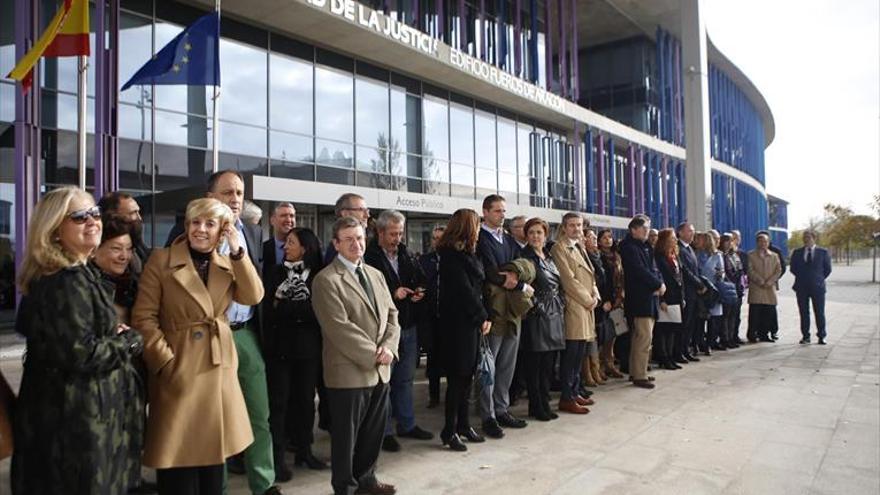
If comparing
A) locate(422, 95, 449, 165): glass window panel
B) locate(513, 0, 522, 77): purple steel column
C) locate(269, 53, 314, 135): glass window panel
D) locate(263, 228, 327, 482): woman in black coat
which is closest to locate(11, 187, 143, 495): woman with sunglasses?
locate(263, 228, 327, 482): woman in black coat

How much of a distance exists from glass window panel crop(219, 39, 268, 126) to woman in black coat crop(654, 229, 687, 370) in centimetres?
953

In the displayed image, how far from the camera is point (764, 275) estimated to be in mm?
10078

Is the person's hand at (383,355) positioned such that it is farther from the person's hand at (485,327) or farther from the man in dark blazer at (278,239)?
the person's hand at (485,327)

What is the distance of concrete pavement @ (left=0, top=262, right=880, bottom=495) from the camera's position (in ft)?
12.5

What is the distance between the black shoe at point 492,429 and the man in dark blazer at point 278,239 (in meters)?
2.22

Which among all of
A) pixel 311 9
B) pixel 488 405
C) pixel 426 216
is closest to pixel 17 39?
pixel 311 9

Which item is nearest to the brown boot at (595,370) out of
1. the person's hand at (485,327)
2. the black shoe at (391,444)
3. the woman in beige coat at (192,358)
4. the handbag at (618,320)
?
the handbag at (618,320)

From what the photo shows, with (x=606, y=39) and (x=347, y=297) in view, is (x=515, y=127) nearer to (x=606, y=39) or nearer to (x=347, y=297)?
(x=606, y=39)

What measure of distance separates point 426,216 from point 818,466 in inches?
564

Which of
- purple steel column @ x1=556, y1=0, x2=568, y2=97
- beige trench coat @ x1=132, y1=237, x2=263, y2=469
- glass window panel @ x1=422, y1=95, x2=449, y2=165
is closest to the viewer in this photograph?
beige trench coat @ x1=132, y1=237, x2=263, y2=469

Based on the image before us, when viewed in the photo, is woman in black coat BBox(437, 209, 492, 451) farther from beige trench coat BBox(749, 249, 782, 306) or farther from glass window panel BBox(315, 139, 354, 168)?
glass window panel BBox(315, 139, 354, 168)

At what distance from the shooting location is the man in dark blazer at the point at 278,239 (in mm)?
4176

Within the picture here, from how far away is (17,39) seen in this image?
29.4 feet

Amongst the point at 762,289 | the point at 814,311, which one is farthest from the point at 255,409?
the point at 814,311
